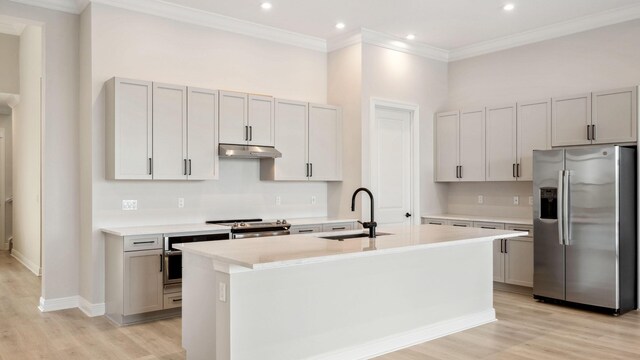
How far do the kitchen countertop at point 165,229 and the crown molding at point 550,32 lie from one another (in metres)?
4.27

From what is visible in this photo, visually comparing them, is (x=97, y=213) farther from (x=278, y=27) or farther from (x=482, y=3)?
(x=482, y=3)

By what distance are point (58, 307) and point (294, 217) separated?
2.83 m

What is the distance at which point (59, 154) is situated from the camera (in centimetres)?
525

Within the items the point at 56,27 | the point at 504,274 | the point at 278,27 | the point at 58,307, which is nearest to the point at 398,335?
the point at 504,274

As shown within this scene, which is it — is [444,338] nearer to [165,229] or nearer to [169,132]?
[165,229]

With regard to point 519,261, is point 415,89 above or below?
above

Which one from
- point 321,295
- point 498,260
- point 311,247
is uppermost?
point 311,247

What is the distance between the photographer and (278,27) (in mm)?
6207

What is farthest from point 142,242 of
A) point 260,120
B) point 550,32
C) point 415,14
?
point 550,32

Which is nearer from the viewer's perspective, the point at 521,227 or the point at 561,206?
the point at 561,206

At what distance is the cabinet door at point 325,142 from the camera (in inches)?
251

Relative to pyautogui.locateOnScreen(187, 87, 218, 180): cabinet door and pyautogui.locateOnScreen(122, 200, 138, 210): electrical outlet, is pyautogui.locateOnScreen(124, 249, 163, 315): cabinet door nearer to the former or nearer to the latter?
pyautogui.locateOnScreen(122, 200, 138, 210): electrical outlet

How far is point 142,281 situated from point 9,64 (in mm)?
5070

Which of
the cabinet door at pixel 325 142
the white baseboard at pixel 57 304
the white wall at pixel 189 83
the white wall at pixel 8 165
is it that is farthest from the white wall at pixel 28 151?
the cabinet door at pixel 325 142
